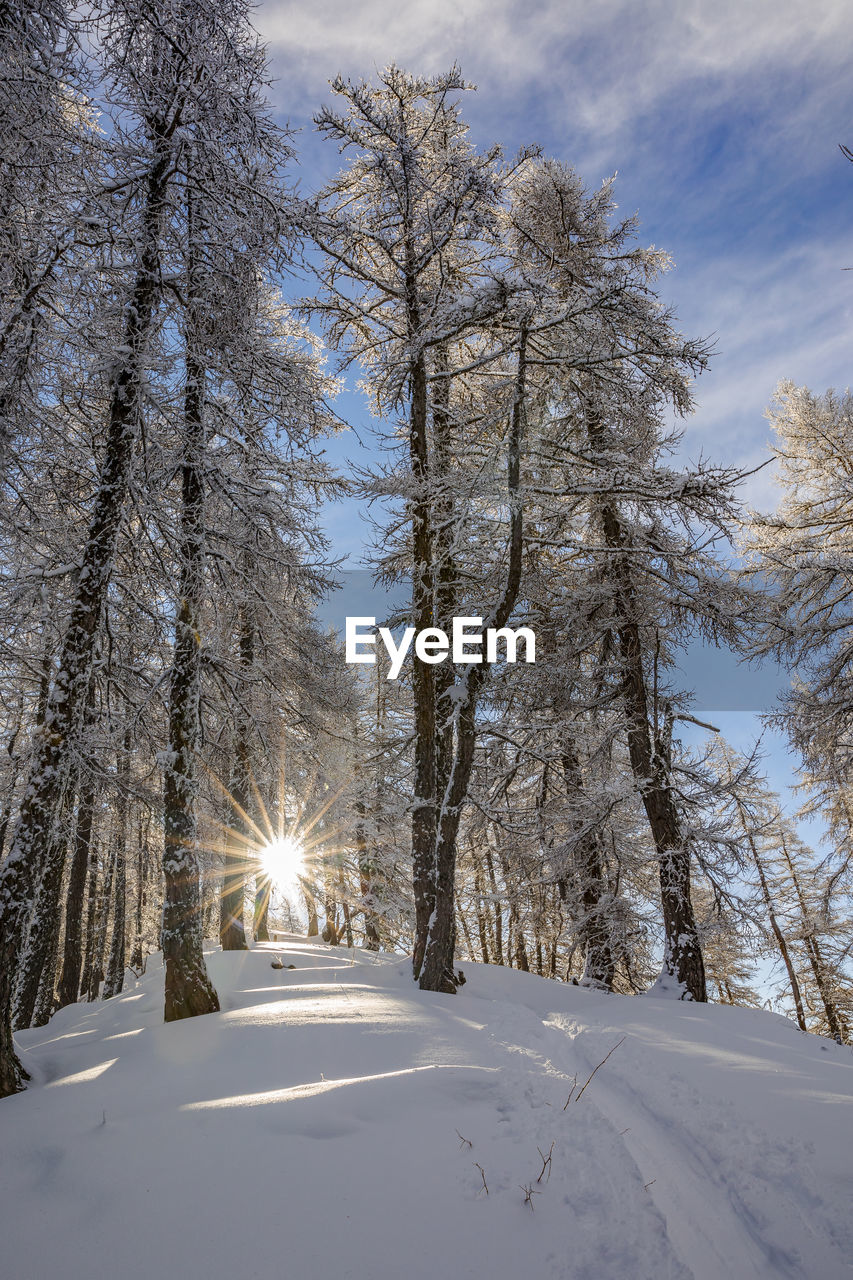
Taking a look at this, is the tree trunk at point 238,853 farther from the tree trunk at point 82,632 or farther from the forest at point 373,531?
the tree trunk at point 82,632

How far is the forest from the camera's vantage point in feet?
21.2

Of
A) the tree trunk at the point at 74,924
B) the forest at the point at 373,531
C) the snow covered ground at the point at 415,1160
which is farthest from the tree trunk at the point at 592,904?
the tree trunk at the point at 74,924

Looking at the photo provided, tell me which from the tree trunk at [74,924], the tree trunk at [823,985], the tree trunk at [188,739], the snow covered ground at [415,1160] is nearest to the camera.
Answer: the snow covered ground at [415,1160]

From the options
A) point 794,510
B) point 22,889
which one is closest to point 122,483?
point 22,889

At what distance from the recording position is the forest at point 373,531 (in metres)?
6.48

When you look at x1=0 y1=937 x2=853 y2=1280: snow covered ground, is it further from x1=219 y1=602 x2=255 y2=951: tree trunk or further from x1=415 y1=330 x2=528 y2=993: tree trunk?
x1=219 y1=602 x2=255 y2=951: tree trunk

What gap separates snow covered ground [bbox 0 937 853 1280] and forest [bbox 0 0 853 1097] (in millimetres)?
2263

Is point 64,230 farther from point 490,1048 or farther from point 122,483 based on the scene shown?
point 490,1048

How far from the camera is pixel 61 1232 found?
108 inches

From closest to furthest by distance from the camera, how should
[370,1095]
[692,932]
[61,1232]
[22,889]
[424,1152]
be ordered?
[61,1232] → [424,1152] → [370,1095] → [22,889] → [692,932]

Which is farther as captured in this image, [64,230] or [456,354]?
[456,354]

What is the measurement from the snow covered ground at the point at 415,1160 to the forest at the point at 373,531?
226 centimetres

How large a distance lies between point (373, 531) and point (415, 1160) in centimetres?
827

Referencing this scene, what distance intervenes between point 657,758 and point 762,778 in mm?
1572
